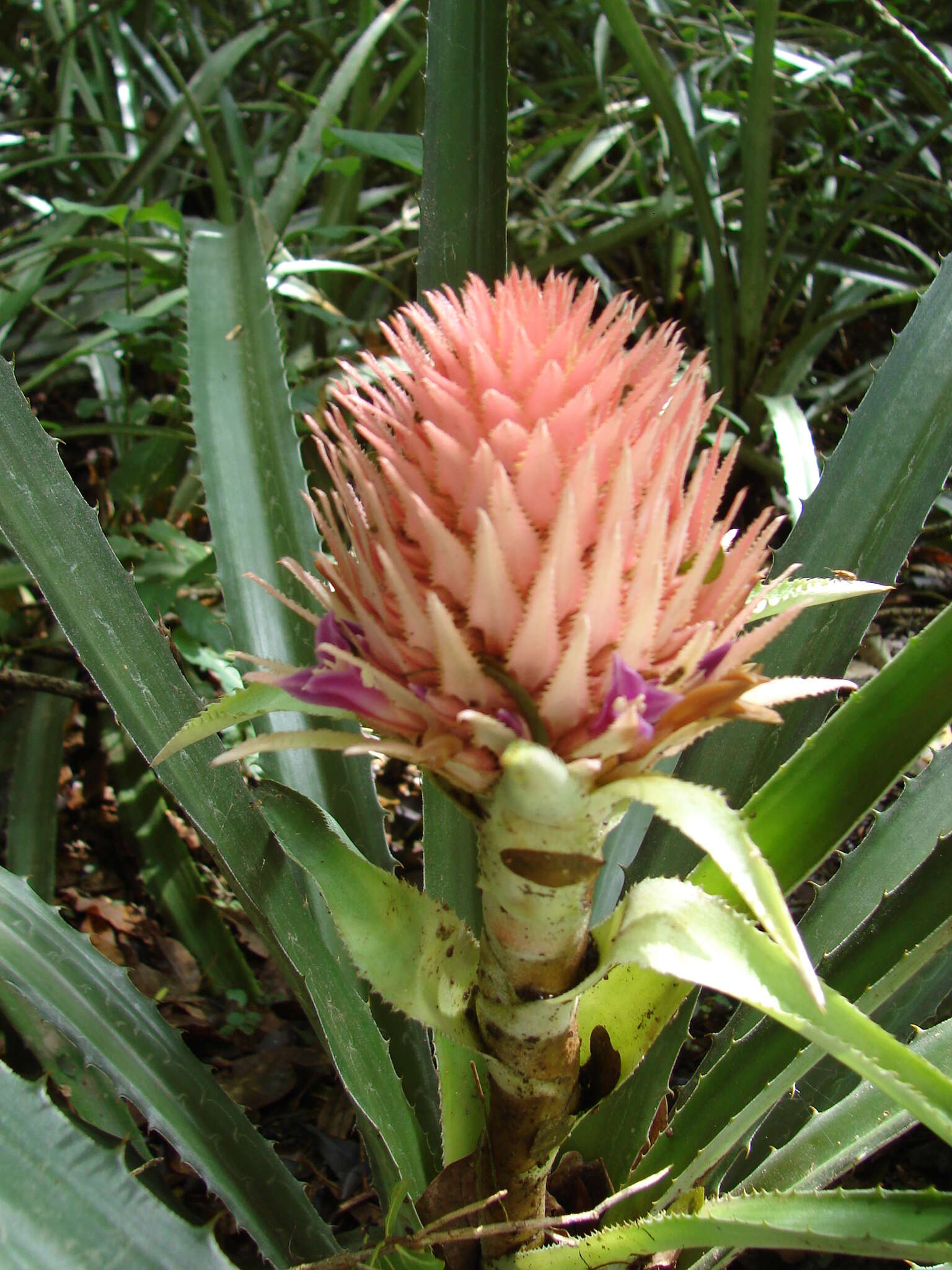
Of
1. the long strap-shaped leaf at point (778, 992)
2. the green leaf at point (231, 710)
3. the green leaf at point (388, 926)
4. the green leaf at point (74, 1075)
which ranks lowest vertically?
the green leaf at point (74, 1075)

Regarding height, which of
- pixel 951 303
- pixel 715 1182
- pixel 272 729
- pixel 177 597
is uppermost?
pixel 951 303

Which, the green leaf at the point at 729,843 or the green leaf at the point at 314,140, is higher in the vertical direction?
the green leaf at the point at 314,140

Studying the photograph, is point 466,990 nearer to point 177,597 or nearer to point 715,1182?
point 715,1182

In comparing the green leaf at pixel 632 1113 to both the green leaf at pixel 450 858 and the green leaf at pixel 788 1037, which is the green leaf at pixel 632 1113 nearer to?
the green leaf at pixel 788 1037

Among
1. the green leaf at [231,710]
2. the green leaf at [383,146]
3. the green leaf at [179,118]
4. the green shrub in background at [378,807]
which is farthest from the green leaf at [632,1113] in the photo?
the green leaf at [179,118]

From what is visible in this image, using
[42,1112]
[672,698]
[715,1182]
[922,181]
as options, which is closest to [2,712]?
[42,1112]

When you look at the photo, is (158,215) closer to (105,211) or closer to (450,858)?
(105,211)

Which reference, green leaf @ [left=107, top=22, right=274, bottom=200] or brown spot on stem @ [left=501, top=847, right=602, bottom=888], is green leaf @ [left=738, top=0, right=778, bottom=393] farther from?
brown spot on stem @ [left=501, top=847, right=602, bottom=888]

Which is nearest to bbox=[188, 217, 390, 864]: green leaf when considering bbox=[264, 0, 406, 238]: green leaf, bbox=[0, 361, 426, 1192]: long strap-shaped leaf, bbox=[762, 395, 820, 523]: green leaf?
bbox=[0, 361, 426, 1192]: long strap-shaped leaf
